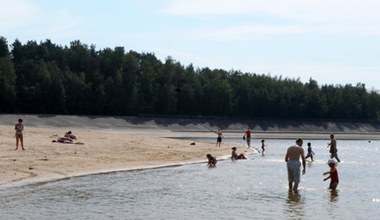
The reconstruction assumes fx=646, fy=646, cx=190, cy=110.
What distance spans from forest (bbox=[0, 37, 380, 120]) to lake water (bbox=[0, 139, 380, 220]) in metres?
68.3

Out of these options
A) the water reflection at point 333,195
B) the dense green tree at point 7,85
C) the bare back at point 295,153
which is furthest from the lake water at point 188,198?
the dense green tree at point 7,85

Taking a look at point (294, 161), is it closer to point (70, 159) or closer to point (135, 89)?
point (70, 159)

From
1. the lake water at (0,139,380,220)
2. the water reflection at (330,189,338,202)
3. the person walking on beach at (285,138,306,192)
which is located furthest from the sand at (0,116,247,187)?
the water reflection at (330,189,338,202)

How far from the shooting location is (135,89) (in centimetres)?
10538

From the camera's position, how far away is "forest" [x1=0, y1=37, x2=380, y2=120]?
95.0 metres

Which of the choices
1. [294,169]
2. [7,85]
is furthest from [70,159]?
[7,85]

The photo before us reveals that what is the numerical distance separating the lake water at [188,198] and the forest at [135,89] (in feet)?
224

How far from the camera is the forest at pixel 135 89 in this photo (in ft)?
312

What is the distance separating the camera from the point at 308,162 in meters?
40.8

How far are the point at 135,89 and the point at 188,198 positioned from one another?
85.4 m

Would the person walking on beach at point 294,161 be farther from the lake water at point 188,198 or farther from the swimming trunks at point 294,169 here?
the lake water at point 188,198

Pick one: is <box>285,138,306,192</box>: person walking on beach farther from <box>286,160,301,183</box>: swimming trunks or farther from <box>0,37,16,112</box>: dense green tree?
<box>0,37,16,112</box>: dense green tree

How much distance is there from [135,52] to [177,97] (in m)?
14.1

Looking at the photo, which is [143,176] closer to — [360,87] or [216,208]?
[216,208]
